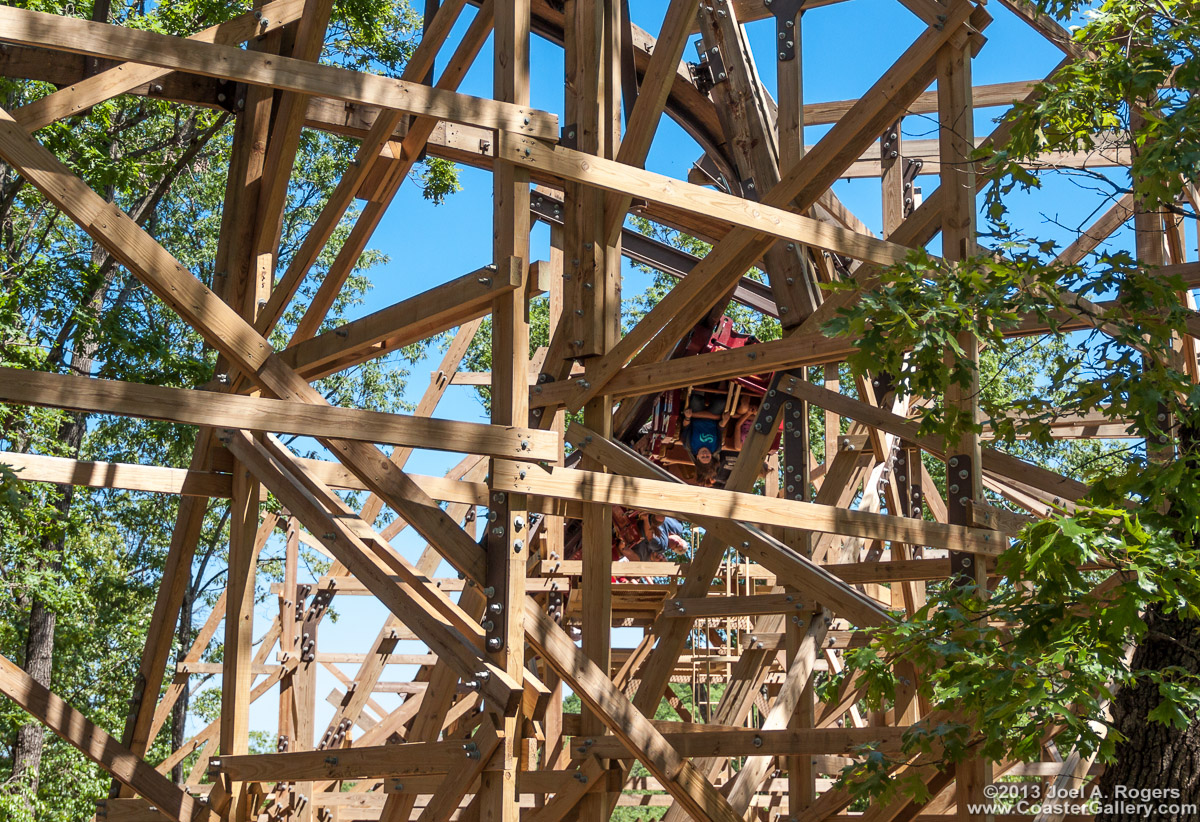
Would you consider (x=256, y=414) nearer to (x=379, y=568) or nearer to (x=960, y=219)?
(x=379, y=568)

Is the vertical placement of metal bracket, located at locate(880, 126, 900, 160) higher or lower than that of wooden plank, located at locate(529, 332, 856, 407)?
higher

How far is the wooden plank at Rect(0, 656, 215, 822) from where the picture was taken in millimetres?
6746

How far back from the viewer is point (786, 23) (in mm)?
9117

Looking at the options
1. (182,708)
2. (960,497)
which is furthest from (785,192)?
(182,708)

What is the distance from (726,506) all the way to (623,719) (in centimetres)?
122

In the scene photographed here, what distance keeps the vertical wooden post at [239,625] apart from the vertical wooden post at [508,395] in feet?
7.70

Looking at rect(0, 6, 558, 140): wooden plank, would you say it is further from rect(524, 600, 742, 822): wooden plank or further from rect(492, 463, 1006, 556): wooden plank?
rect(524, 600, 742, 822): wooden plank

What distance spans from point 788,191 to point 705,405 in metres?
4.20

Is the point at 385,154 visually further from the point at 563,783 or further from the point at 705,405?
the point at 705,405

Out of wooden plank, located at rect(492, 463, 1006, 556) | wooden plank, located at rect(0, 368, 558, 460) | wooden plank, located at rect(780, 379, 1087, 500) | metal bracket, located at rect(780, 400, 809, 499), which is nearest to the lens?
wooden plank, located at rect(0, 368, 558, 460)

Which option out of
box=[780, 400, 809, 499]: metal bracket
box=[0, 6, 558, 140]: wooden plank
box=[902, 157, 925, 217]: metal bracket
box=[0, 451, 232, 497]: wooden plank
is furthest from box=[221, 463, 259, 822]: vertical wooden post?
box=[902, 157, 925, 217]: metal bracket

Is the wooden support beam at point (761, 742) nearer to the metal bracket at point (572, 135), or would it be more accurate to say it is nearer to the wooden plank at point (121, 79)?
the metal bracket at point (572, 135)

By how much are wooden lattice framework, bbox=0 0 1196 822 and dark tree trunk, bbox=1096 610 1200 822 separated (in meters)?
Answer: 1.26

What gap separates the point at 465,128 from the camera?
910cm
